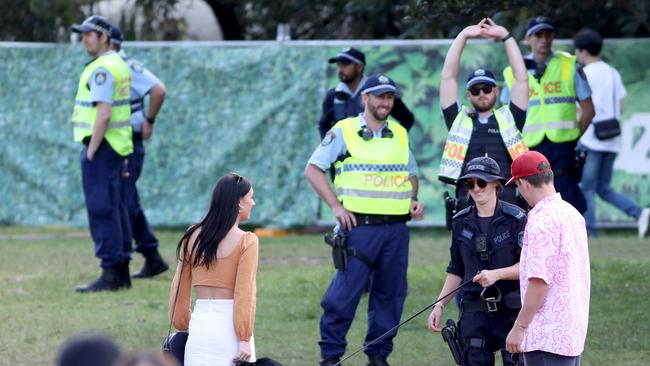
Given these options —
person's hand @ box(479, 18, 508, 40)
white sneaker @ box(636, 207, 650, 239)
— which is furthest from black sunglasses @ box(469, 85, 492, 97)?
white sneaker @ box(636, 207, 650, 239)

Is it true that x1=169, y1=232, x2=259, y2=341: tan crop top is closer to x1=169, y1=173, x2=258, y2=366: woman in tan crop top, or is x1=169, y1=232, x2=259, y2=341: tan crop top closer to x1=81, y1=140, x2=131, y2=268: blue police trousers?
x1=169, y1=173, x2=258, y2=366: woman in tan crop top

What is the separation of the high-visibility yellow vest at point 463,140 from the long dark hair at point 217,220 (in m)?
2.25

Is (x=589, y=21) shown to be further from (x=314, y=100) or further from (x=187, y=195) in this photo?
(x=187, y=195)

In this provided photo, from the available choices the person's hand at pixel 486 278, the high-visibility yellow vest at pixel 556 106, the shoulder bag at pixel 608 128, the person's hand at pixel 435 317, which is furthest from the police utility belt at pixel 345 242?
the shoulder bag at pixel 608 128

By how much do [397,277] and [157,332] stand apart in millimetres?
2097

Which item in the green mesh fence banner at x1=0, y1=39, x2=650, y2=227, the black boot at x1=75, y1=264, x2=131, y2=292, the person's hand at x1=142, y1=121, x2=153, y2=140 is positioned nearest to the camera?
the black boot at x1=75, y1=264, x2=131, y2=292

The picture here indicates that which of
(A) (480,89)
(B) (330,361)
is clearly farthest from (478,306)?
(A) (480,89)

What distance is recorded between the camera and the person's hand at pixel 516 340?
248 inches

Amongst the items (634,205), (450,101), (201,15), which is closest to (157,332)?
(450,101)

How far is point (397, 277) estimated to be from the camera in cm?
888

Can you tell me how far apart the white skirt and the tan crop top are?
6 centimetres

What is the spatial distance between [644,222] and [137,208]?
5692 millimetres

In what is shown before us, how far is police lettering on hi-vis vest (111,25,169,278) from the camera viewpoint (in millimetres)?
12516

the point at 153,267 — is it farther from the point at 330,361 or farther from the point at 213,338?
the point at 213,338
